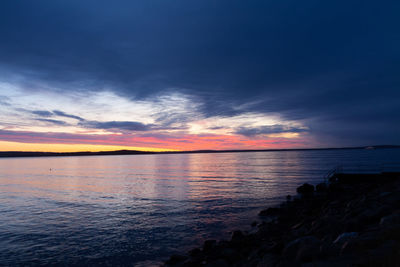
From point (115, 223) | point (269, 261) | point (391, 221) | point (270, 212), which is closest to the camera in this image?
point (269, 261)

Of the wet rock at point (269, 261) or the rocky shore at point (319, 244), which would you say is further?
the wet rock at point (269, 261)

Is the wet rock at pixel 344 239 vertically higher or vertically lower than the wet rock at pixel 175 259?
higher

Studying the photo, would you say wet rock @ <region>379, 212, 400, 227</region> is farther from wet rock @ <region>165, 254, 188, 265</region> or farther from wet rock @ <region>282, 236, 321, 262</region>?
wet rock @ <region>165, 254, 188, 265</region>

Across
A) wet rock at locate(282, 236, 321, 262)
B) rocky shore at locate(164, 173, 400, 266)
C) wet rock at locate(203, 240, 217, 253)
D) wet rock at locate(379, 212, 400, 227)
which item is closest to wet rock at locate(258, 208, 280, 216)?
rocky shore at locate(164, 173, 400, 266)

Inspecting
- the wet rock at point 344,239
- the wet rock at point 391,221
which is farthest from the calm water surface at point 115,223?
the wet rock at point 391,221

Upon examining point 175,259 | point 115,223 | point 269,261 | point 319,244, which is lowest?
point 115,223

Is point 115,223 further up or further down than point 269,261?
further down

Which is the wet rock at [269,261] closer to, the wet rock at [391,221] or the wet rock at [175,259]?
the wet rock at [391,221]

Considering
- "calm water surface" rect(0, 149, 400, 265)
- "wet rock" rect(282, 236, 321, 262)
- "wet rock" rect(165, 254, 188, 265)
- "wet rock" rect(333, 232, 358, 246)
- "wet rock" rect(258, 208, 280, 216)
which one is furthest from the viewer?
"wet rock" rect(258, 208, 280, 216)

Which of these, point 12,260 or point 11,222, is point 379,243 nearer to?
point 12,260

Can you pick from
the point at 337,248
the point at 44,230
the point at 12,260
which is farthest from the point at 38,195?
the point at 337,248

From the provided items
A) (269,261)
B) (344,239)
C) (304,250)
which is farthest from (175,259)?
(344,239)

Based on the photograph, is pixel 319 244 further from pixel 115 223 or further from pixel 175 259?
pixel 115 223

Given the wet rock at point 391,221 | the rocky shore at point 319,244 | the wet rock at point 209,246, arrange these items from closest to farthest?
the rocky shore at point 319,244 → the wet rock at point 391,221 → the wet rock at point 209,246
